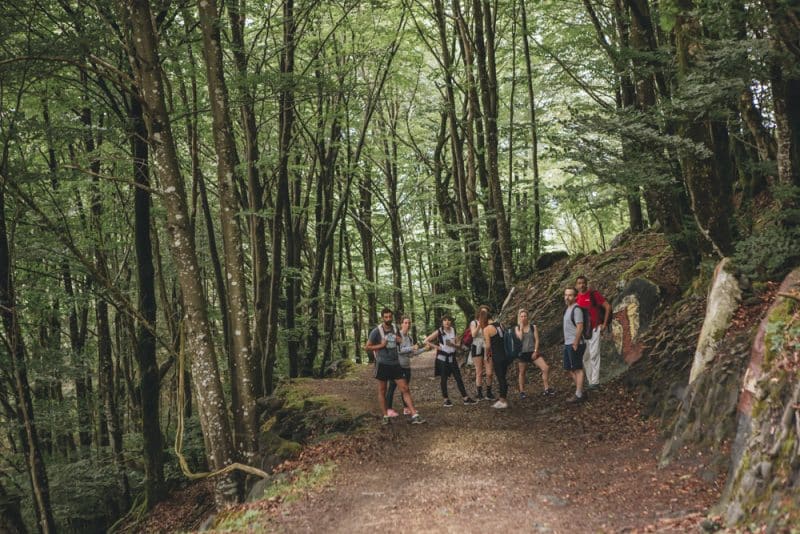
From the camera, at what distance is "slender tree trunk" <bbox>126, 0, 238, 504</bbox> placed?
23.5ft

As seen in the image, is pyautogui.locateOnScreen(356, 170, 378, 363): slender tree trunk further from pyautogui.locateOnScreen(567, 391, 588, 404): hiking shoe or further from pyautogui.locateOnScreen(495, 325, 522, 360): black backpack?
pyautogui.locateOnScreen(567, 391, 588, 404): hiking shoe

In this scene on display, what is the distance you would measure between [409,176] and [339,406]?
17035mm

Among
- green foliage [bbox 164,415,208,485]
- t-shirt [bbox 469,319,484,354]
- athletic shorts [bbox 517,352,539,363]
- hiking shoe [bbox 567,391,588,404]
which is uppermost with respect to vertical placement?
t-shirt [bbox 469,319,484,354]

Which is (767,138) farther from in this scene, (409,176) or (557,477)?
(409,176)

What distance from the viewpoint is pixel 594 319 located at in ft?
31.8

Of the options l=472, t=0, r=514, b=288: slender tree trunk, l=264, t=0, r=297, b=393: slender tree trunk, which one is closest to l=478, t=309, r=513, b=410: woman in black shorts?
l=264, t=0, r=297, b=393: slender tree trunk

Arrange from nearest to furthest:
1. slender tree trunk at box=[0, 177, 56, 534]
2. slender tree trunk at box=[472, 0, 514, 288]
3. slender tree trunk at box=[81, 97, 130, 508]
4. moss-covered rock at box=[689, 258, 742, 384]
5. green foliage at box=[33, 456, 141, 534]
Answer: moss-covered rock at box=[689, 258, 742, 384] < slender tree trunk at box=[0, 177, 56, 534] < green foliage at box=[33, 456, 141, 534] < slender tree trunk at box=[81, 97, 130, 508] < slender tree trunk at box=[472, 0, 514, 288]

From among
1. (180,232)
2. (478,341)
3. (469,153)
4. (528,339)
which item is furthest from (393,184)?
(180,232)

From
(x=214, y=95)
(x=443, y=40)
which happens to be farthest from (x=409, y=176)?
(x=214, y=95)

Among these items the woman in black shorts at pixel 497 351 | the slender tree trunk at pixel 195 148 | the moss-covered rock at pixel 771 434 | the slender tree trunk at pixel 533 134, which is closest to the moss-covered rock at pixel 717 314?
the moss-covered rock at pixel 771 434

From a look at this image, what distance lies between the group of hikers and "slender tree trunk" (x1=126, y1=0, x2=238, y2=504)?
267 cm

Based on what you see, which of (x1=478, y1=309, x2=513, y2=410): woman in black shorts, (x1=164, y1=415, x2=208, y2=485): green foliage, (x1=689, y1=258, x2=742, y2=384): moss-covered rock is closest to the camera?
(x1=689, y1=258, x2=742, y2=384): moss-covered rock

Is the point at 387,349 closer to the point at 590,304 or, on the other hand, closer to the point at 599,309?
the point at 590,304

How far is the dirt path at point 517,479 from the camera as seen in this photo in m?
5.19
